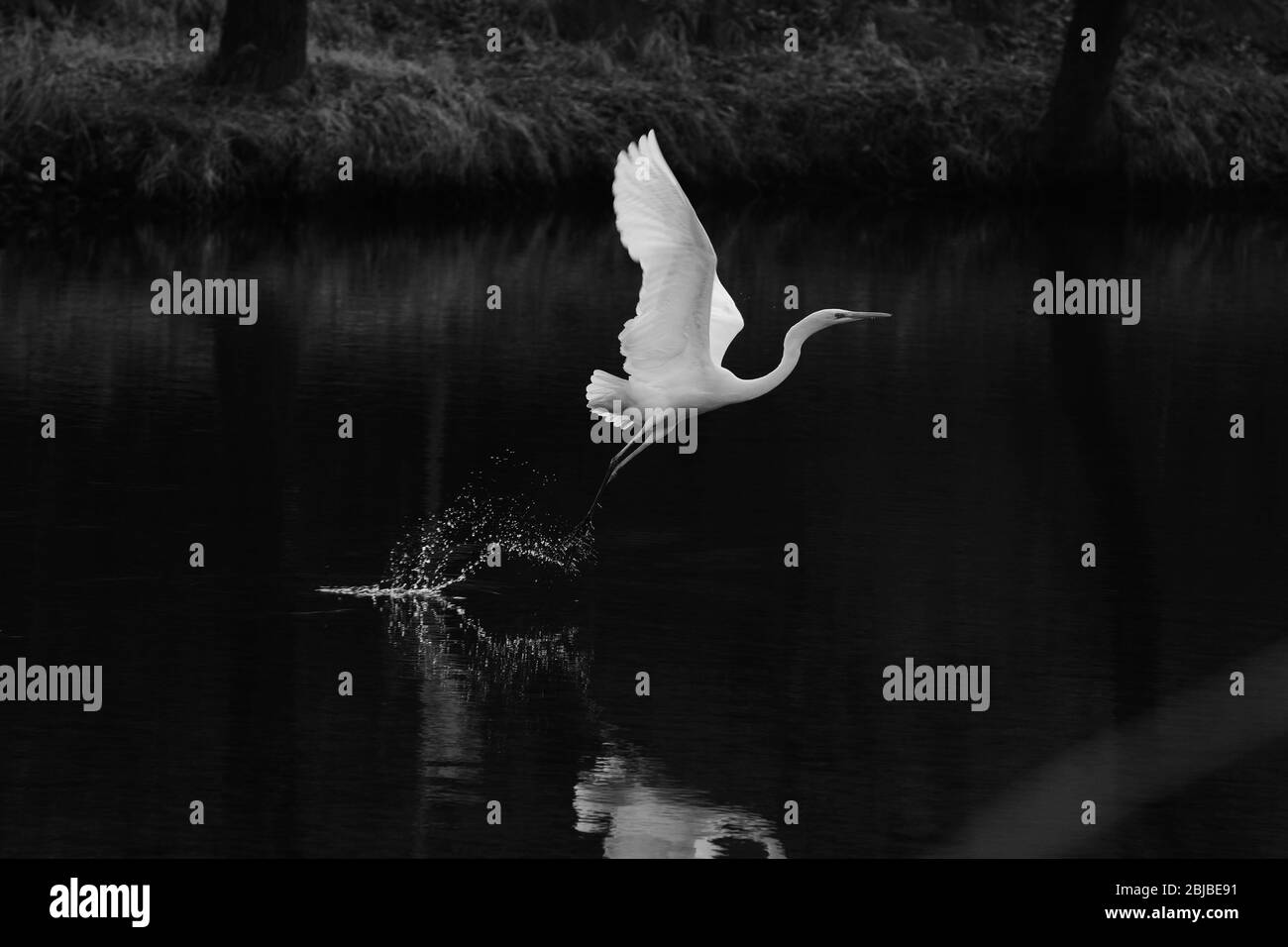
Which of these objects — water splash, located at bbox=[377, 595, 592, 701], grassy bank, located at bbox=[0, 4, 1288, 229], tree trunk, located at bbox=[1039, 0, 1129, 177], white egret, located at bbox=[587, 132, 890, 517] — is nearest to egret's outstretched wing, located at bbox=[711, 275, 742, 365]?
white egret, located at bbox=[587, 132, 890, 517]

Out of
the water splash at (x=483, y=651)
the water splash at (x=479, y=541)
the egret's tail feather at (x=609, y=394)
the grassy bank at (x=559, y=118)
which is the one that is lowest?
the water splash at (x=483, y=651)

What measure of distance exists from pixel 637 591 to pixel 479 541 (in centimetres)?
155

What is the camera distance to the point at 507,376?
2042 centimetres

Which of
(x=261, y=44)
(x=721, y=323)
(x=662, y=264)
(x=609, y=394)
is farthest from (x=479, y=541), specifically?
(x=261, y=44)

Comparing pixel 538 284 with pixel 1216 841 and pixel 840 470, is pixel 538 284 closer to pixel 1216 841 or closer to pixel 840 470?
pixel 840 470

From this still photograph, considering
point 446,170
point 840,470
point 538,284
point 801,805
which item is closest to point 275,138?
point 446,170

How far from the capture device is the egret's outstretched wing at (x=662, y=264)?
12227 mm

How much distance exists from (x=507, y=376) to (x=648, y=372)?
262 inches

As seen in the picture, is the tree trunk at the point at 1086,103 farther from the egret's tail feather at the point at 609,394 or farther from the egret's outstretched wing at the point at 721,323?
the egret's tail feather at the point at 609,394

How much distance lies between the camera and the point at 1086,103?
36000mm

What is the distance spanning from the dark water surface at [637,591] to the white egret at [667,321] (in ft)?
3.39

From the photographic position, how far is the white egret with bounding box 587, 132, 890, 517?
12.3m

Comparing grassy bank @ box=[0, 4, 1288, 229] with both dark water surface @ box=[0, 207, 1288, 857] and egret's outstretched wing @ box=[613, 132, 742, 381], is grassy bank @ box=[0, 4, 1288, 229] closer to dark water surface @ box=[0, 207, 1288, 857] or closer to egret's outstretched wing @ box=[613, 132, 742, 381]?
dark water surface @ box=[0, 207, 1288, 857]

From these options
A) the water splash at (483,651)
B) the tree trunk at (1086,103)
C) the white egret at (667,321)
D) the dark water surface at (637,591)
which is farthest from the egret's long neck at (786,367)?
the tree trunk at (1086,103)
